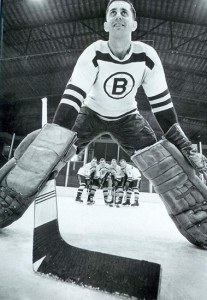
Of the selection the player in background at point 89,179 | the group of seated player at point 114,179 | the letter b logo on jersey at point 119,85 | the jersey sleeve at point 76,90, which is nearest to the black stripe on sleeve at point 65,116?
the jersey sleeve at point 76,90

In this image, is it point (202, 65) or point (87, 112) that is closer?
point (87, 112)

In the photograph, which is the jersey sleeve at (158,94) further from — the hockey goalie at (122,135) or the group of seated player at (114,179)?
the group of seated player at (114,179)

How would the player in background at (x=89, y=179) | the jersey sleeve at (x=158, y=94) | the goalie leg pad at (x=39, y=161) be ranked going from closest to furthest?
the goalie leg pad at (x=39, y=161) → the jersey sleeve at (x=158, y=94) → the player in background at (x=89, y=179)

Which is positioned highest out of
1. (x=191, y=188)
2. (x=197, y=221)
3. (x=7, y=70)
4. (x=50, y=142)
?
(x=7, y=70)

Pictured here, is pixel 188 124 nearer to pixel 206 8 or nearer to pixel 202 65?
pixel 202 65

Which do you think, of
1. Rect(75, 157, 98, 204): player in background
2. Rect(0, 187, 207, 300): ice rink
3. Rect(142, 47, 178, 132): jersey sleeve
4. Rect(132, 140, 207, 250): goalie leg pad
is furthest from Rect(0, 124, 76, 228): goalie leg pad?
Rect(75, 157, 98, 204): player in background

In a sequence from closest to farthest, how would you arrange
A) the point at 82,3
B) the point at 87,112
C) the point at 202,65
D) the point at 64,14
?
the point at 87,112
the point at 82,3
the point at 64,14
the point at 202,65

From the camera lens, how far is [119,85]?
160 cm

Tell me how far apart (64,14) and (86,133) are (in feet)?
15.5

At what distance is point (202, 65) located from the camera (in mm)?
7625

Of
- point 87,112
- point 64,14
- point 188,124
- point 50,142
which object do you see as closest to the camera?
point 50,142

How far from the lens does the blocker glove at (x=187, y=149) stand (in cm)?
136

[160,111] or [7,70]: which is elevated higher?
[7,70]

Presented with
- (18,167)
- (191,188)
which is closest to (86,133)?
(18,167)
